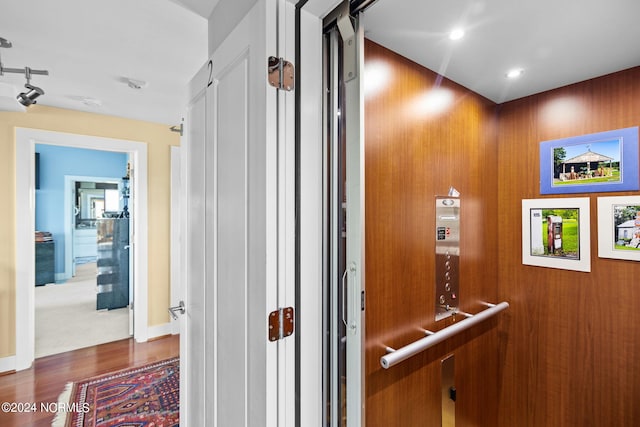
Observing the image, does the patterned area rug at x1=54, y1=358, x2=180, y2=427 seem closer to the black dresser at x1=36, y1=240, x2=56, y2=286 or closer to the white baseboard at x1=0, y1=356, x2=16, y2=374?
the white baseboard at x1=0, y1=356, x2=16, y2=374

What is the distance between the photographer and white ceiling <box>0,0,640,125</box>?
1.11m

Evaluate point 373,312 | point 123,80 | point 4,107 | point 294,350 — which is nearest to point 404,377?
point 373,312

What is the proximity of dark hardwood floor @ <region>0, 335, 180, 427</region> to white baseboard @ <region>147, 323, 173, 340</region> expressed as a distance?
0.22 ft

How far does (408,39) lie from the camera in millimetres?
→ 1266

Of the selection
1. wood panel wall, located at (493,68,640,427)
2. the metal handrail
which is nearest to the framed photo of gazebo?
wood panel wall, located at (493,68,640,427)

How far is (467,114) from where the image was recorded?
1.73 m

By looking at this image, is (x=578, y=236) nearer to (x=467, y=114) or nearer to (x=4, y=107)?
(x=467, y=114)

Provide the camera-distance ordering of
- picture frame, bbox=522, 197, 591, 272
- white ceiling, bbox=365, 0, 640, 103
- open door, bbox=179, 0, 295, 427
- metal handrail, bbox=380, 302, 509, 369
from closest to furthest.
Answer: open door, bbox=179, 0, 295, 427 < white ceiling, bbox=365, 0, 640, 103 < metal handrail, bbox=380, 302, 509, 369 < picture frame, bbox=522, 197, 591, 272

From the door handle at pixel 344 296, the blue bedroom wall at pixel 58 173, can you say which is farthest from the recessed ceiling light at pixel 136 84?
the blue bedroom wall at pixel 58 173

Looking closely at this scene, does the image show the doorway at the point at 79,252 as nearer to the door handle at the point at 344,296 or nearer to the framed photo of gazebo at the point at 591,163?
the door handle at the point at 344,296

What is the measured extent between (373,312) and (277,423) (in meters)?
0.56

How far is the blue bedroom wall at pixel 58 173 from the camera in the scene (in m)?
5.45

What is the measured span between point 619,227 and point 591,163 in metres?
0.36

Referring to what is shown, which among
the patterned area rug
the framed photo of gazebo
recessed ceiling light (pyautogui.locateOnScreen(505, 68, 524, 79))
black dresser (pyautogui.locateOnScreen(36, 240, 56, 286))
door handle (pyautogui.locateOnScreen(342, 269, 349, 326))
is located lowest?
the patterned area rug
